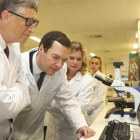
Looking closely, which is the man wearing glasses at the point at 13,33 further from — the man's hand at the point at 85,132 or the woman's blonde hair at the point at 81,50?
the woman's blonde hair at the point at 81,50

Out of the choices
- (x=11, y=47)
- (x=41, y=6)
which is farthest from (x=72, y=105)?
(x=41, y=6)

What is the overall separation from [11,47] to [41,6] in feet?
9.59

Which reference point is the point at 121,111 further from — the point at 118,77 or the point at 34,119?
the point at 34,119

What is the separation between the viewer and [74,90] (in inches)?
77.9

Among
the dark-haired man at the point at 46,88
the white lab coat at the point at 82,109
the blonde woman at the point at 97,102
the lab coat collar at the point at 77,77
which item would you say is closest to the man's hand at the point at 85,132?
the dark-haired man at the point at 46,88

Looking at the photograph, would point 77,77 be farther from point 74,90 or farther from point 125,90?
point 125,90

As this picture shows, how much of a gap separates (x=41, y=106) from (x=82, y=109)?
516mm

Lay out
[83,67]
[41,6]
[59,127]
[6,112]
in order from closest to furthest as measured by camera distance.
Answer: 1. [6,112]
2. [59,127]
3. [83,67]
4. [41,6]

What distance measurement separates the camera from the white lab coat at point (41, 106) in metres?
1.42

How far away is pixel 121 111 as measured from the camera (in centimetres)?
155

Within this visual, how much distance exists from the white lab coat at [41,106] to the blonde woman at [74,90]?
0.19 metres

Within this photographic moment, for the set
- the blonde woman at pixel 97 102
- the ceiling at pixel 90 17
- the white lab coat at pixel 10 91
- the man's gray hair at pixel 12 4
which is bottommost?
the blonde woman at pixel 97 102

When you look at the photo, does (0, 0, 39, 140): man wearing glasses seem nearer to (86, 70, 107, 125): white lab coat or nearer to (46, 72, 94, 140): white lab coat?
(46, 72, 94, 140): white lab coat

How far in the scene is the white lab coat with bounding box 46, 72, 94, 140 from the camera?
1.80m
